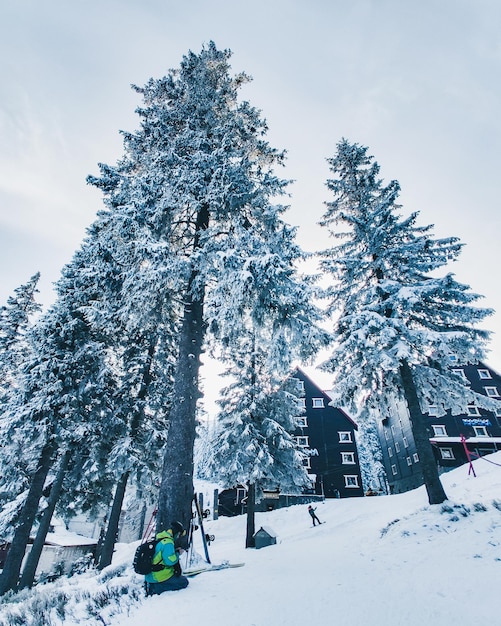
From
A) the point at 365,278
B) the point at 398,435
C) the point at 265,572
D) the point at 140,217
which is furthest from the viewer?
the point at 398,435

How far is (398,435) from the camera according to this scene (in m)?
35.6

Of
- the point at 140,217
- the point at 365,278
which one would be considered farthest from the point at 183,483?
the point at 365,278

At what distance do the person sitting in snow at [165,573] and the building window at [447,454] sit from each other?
31.7 meters

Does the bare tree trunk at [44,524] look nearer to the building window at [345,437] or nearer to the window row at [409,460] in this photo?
the building window at [345,437]

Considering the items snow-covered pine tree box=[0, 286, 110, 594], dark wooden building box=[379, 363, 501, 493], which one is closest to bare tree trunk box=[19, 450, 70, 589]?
snow-covered pine tree box=[0, 286, 110, 594]

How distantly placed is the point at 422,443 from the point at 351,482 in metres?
22.9

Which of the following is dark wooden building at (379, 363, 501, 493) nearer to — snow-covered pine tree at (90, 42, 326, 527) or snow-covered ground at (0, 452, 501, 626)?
snow-covered ground at (0, 452, 501, 626)

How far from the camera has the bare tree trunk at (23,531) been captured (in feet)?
37.3

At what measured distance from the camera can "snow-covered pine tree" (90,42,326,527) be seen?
786 centimetres

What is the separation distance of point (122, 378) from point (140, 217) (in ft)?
31.8

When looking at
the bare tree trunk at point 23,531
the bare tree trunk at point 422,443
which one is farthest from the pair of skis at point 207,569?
the bare tree trunk at point 23,531

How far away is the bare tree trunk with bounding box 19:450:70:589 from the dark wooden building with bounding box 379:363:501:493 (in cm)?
2220

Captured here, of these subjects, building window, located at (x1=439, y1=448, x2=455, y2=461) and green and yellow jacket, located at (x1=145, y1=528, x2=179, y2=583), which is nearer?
green and yellow jacket, located at (x1=145, y1=528, x2=179, y2=583)

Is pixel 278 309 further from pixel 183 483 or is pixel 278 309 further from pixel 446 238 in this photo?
pixel 446 238
